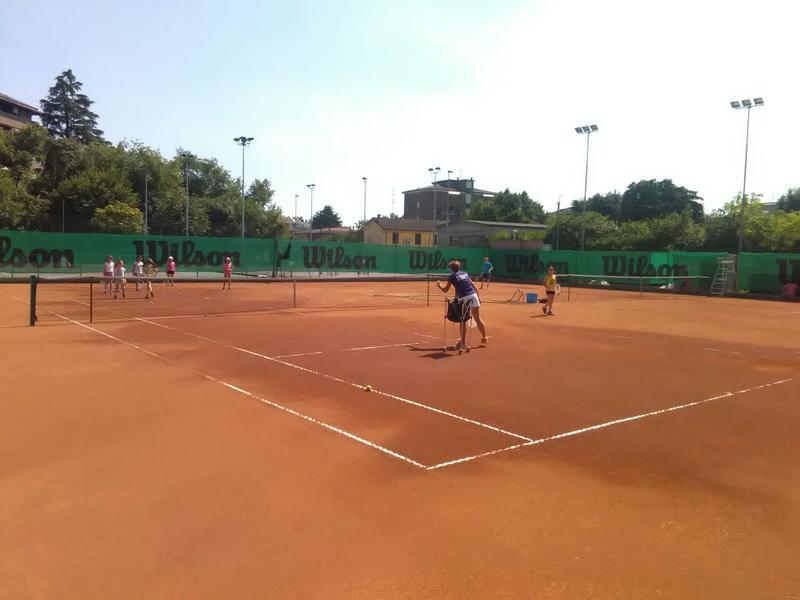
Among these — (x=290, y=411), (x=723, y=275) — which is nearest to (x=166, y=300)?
(x=290, y=411)

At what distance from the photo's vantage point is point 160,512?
14.4 feet

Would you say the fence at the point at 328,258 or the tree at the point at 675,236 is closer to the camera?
the fence at the point at 328,258

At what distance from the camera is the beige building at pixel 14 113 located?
72.0 metres

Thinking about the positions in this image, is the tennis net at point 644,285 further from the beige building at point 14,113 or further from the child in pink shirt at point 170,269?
the beige building at point 14,113

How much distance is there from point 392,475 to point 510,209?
3406 inches

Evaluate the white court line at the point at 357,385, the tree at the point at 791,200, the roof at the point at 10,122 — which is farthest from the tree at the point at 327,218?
the white court line at the point at 357,385

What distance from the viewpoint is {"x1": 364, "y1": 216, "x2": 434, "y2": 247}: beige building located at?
81.4 meters

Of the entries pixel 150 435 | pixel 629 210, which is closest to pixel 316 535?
pixel 150 435

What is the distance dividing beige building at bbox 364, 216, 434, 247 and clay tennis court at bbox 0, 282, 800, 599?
70686 mm

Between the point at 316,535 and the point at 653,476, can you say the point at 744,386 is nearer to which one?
the point at 653,476

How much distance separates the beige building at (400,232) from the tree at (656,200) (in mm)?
29999

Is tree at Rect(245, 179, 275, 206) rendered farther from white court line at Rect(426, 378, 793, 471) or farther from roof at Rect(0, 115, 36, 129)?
white court line at Rect(426, 378, 793, 471)

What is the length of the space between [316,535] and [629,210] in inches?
3590

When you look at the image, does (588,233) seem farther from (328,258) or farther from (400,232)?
(400,232)
